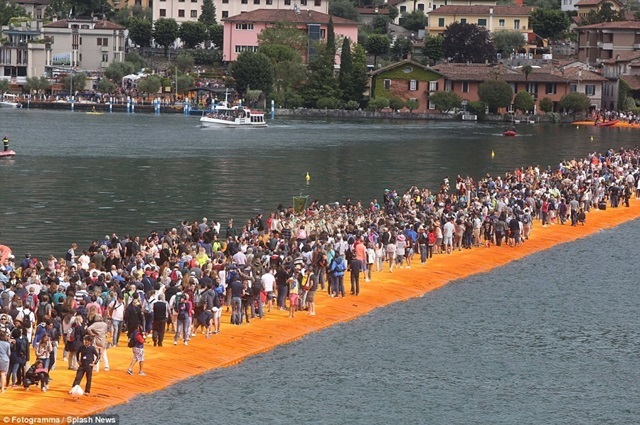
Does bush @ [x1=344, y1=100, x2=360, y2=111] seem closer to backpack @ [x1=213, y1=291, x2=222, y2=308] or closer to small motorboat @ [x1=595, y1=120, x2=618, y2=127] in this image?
small motorboat @ [x1=595, y1=120, x2=618, y2=127]

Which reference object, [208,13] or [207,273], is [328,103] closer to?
[208,13]

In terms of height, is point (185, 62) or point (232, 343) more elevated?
point (185, 62)

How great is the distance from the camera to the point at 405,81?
16325cm

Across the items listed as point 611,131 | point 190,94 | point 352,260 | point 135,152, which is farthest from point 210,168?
point 190,94

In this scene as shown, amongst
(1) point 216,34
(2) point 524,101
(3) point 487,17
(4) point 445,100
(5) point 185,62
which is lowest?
(4) point 445,100

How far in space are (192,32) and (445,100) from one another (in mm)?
43897

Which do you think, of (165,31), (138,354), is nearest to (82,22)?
(165,31)

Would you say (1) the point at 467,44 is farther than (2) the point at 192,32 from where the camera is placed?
No

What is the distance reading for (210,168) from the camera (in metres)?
92.2

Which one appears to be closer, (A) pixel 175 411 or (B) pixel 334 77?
(A) pixel 175 411

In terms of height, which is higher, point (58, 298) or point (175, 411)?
point (58, 298)

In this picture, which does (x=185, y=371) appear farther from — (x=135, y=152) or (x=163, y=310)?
(x=135, y=152)

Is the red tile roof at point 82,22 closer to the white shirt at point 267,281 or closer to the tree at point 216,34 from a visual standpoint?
the tree at point 216,34

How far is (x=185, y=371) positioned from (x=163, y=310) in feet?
5.53
